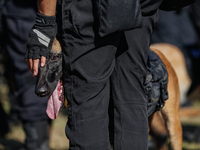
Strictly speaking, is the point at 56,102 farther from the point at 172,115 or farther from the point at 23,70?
the point at 23,70

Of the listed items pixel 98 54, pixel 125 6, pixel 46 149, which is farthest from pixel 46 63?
pixel 46 149

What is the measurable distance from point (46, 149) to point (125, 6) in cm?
196

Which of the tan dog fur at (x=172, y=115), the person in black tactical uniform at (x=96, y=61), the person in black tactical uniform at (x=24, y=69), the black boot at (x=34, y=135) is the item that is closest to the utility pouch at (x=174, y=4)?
the person in black tactical uniform at (x=96, y=61)

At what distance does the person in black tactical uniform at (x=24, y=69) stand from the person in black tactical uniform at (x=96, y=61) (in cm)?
129

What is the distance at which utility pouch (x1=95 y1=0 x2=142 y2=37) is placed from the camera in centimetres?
149

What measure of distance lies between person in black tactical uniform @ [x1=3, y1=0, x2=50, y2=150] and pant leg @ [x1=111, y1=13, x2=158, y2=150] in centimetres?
136

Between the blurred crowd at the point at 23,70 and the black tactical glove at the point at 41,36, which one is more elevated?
the black tactical glove at the point at 41,36

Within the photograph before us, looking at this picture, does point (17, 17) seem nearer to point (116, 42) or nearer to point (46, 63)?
point (46, 63)

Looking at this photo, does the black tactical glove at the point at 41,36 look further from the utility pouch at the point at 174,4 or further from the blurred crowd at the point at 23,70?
the blurred crowd at the point at 23,70

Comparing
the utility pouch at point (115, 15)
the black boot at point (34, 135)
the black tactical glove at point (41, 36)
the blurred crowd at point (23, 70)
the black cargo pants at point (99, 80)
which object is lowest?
the black boot at point (34, 135)

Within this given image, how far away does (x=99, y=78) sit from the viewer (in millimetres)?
1579

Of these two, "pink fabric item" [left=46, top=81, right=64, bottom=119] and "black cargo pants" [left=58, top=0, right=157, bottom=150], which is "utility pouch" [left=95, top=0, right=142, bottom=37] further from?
"pink fabric item" [left=46, top=81, right=64, bottom=119]

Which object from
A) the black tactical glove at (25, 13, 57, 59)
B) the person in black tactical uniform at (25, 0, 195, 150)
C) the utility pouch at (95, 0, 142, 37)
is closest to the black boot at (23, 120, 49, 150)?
the person in black tactical uniform at (25, 0, 195, 150)

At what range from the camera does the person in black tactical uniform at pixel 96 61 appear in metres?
1.52
